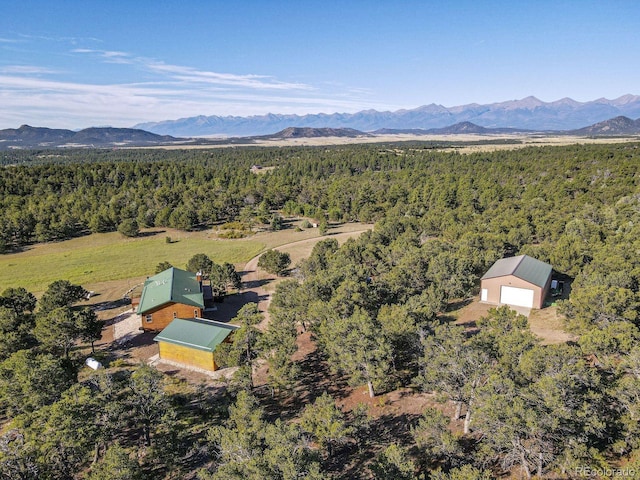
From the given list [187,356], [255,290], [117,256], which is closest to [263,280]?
[255,290]

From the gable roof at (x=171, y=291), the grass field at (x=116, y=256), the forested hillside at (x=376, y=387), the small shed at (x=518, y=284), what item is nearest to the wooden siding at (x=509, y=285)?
the small shed at (x=518, y=284)

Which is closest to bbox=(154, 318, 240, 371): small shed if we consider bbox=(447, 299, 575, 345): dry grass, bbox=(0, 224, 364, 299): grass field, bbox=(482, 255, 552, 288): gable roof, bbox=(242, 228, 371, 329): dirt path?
bbox=(242, 228, 371, 329): dirt path

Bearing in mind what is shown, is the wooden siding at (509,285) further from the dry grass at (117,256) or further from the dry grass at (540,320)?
the dry grass at (117,256)

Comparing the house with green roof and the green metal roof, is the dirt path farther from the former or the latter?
the house with green roof

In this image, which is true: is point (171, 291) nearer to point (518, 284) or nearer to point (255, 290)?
point (255, 290)

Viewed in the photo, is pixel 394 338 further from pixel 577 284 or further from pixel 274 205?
pixel 274 205

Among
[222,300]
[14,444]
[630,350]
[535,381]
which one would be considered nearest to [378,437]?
[535,381]
